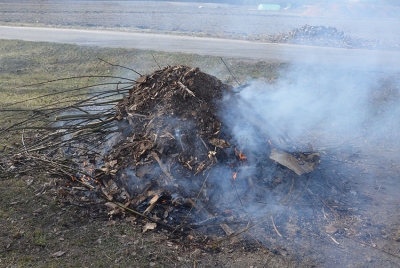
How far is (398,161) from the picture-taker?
714 cm

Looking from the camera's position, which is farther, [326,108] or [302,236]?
[326,108]

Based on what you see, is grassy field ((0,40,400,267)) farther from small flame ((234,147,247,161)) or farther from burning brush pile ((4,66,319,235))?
small flame ((234,147,247,161))

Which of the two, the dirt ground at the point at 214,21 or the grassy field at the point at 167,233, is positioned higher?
the grassy field at the point at 167,233

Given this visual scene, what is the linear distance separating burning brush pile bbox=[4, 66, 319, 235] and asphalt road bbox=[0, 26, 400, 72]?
7169 mm

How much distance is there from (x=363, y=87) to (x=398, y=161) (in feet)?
12.5

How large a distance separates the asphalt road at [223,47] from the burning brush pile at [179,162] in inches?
282

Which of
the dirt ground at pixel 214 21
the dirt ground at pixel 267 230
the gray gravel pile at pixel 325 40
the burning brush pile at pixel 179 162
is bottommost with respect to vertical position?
the dirt ground at pixel 214 21

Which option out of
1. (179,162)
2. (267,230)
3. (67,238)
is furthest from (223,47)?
(67,238)

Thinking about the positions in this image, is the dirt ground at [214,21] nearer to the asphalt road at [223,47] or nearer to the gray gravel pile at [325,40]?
the gray gravel pile at [325,40]

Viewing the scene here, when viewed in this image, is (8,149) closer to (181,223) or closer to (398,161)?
(181,223)

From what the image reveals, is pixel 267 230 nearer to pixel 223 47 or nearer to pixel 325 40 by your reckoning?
pixel 223 47

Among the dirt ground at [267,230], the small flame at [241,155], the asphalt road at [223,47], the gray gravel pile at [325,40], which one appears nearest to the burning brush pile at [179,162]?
the small flame at [241,155]

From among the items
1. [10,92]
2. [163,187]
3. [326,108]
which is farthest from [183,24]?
[163,187]

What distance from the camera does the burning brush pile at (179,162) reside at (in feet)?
17.5
